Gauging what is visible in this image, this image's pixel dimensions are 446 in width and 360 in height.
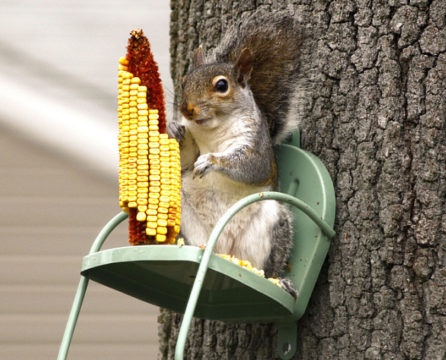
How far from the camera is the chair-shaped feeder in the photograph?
5.65 ft

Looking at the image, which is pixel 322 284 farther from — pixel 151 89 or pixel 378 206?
pixel 151 89

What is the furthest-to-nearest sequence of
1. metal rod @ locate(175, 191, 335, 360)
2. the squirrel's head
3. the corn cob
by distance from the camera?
1. the squirrel's head
2. the corn cob
3. metal rod @ locate(175, 191, 335, 360)

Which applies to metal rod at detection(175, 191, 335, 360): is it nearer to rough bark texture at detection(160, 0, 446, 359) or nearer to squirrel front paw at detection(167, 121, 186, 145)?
rough bark texture at detection(160, 0, 446, 359)

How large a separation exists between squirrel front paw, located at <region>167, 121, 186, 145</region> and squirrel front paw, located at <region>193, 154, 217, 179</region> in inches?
4.6

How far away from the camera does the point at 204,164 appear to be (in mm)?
1993


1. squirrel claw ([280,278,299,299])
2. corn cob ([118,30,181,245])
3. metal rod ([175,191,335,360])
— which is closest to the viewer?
metal rod ([175,191,335,360])

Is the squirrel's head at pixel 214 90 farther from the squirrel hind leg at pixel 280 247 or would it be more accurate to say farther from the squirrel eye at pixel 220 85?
the squirrel hind leg at pixel 280 247

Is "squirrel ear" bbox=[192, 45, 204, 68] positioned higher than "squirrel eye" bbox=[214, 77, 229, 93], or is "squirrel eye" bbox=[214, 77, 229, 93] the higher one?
"squirrel ear" bbox=[192, 45, 204, 68]

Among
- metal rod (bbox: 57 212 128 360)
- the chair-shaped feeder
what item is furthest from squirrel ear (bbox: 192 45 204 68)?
metal rod (bbox: 57 212 128 360)

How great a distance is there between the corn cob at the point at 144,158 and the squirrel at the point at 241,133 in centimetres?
14

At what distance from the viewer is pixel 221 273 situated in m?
1.73

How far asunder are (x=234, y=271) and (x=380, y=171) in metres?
0.40

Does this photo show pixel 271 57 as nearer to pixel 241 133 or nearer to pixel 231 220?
→ pixel 241 133

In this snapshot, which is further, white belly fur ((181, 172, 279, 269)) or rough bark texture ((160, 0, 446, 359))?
white belly fur ((181, 172, 279, 269))
